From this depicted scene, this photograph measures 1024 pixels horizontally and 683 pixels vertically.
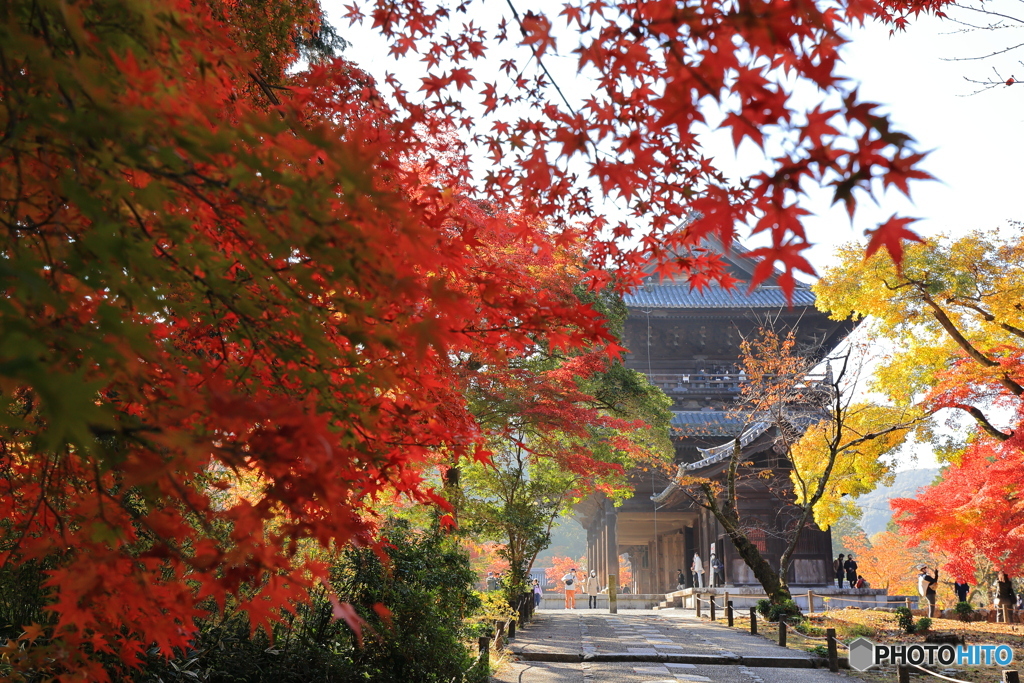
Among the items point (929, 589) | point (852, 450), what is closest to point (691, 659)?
point (852, 450)

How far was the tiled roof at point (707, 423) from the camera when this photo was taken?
78.8ft

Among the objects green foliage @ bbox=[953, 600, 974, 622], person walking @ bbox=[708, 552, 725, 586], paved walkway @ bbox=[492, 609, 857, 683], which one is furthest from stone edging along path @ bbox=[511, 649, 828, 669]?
person walking @ bbox=[708, 552, 725, 586]

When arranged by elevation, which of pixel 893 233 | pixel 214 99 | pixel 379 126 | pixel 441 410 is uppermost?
pixel 379 126

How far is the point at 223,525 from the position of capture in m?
6.07

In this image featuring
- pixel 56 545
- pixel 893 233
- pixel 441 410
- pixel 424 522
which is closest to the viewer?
pixel 893 233

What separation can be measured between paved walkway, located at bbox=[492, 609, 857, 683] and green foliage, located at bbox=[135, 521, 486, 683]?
7.70 feet

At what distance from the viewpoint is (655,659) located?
10.5 m

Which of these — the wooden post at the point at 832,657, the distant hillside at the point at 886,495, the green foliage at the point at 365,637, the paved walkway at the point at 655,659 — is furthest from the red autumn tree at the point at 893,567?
the distant hillside at the point at 886,495

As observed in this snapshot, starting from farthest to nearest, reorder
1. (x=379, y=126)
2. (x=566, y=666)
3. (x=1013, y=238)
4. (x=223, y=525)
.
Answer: (x=1013, y=238) → (x=566, y=666) → (x=223, y=525) → (x=379, y=126)

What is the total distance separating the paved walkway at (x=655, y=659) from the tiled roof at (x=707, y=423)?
977 cm

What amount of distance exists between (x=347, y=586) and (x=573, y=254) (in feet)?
15.3

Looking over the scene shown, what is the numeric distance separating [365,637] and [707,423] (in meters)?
19.5

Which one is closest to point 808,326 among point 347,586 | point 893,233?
point 347,586

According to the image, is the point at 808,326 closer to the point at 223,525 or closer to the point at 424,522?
the point at 424,522
